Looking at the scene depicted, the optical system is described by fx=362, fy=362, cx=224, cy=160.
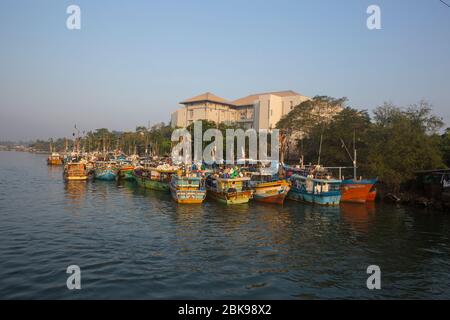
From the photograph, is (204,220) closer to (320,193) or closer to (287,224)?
(287,224)

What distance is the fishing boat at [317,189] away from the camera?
120 feet

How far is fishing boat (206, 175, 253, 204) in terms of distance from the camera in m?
35.1

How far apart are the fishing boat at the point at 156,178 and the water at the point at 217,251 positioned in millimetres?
12414

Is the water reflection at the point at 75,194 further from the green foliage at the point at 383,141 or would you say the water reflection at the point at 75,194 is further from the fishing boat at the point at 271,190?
the green foliage at the point at 383,141

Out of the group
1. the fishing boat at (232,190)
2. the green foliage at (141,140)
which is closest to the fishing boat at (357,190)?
the fishing boat at (232,190)

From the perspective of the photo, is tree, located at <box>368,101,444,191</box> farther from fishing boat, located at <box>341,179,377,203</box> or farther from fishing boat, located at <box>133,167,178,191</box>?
fishing boat, located at <box>133,167,178,191</box>

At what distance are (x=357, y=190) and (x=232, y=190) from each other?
44.7 feet

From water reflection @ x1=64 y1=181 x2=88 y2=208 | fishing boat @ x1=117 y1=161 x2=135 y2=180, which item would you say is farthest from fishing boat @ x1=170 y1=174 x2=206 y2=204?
fishing boat @ x1=117 y1=161 x2=135 y2=180

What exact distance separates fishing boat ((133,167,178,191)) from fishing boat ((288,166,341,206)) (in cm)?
1577

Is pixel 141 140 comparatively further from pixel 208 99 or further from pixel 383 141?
pixel 383 141

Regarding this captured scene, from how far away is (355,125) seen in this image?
52.3 metres

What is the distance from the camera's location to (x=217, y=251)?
19688mm
